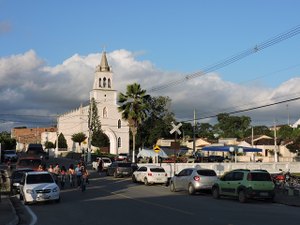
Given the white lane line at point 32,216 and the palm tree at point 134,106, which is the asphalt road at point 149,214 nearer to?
the white lane line at point 32,216

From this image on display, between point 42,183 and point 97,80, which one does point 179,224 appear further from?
point 97,80

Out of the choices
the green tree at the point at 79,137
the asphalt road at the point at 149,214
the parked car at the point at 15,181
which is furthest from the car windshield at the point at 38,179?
the green tree at the point at 79,137

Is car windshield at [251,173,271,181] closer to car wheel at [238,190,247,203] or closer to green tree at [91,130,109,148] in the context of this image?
car wheel at [238,190,247,203]

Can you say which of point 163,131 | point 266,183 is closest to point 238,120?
point 163,131

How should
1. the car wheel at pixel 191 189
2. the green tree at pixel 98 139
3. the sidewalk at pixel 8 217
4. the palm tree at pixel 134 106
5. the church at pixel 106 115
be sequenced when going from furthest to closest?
the church at pixel 106 115 < the green tree at pixel 98 139 < the palm tree at pixel 134 106 < the car wheel at pixel 191 189 < the sidewalk at pixel 8 217

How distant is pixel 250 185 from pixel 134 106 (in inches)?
1465

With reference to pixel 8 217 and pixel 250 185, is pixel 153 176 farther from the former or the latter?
pixel 8 217

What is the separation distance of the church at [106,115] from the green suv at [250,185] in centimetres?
7897

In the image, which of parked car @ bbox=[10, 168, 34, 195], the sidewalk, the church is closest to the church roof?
the church

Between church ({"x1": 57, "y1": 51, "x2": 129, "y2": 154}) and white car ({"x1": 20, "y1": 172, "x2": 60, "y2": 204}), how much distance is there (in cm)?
7886

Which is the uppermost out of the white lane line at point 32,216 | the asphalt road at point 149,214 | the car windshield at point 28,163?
the car windshield at point 28,163

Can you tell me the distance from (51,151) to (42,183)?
87944 mm

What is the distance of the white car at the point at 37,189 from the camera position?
23.1 metres

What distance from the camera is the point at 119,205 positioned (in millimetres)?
21828
